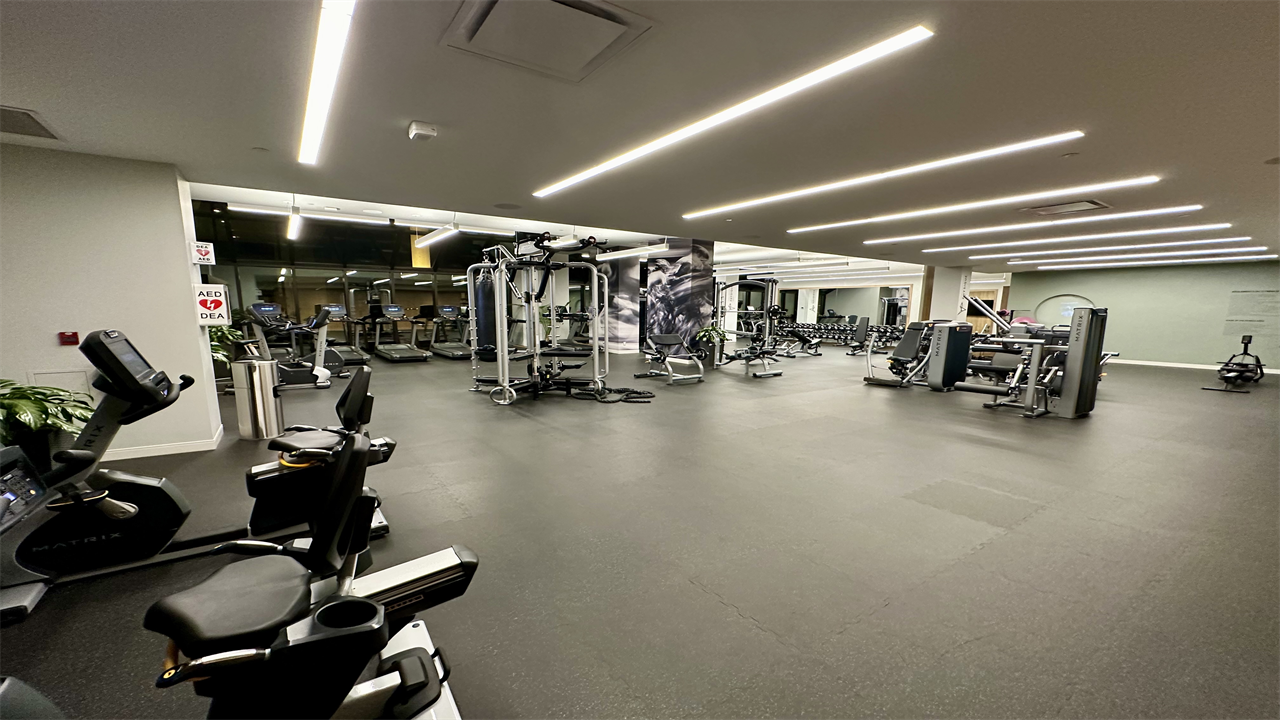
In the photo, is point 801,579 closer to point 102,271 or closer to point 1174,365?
point 102,271

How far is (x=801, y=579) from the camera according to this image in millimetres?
2211

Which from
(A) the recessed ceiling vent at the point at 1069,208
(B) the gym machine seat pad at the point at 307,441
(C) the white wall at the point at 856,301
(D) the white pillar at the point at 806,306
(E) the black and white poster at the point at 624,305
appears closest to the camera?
(B) the gym machine seat pad at the point at 307,441

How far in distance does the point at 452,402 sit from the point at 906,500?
17.5 feet

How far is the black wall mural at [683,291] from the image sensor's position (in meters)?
11.0

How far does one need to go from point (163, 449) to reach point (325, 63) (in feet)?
12.3

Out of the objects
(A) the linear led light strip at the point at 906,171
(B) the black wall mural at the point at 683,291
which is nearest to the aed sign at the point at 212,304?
(A) the linear led light strip at the point at 906,171

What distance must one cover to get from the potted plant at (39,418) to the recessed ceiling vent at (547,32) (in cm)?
341

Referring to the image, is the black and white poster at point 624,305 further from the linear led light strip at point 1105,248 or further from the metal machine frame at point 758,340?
the linear led light strip at point 1105,248

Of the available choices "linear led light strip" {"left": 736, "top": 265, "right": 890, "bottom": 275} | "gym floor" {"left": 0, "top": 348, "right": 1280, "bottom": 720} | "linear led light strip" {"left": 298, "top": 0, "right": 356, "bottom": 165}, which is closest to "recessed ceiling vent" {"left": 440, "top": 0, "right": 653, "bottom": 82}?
"linear led light strip" {"left": 298, "top": 0, "right": 356, "bottom": 165}

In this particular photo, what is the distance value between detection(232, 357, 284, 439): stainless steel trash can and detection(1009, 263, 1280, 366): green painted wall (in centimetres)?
1944

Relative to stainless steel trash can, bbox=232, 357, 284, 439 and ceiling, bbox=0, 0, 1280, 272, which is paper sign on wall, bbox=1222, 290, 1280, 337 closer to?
ceiling, bbox=0, 0, 1280, 272

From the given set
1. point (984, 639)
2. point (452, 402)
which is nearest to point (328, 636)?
point (984, 639)

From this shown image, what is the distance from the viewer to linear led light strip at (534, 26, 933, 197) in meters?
2.14

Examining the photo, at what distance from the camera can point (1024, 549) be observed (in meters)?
2.51
